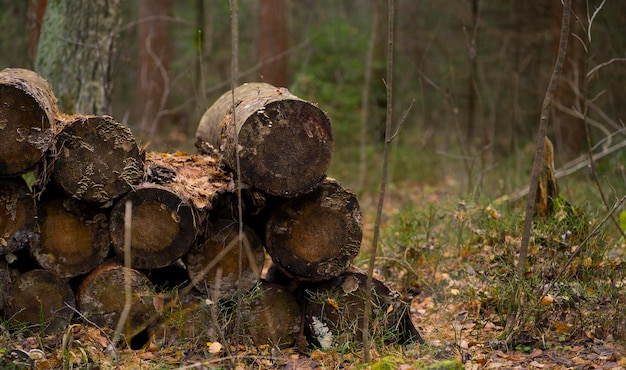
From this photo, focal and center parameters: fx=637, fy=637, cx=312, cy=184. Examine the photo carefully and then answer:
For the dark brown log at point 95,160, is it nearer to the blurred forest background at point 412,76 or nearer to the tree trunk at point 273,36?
the blurred forest background at point 412,76

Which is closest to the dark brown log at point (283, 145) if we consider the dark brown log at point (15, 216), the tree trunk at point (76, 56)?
the dark brown log at point (15, 216)

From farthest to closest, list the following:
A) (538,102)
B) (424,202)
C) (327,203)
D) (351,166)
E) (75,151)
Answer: (538,102) < (351,166) < (424,202) < (327,203) < (75,151)

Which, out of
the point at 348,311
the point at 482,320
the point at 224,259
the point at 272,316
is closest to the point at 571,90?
the point at 482,320

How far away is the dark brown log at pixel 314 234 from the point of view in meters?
4.30

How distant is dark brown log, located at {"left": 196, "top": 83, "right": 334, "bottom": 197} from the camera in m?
4.02

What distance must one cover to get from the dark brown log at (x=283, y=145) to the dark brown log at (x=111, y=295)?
100cm

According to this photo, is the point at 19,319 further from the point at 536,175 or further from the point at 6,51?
the point at 6,51

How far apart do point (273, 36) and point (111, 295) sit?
931 centimetres

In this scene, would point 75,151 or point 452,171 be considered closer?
point 75,151

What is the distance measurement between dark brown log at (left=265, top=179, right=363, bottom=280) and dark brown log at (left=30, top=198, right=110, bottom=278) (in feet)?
3.67

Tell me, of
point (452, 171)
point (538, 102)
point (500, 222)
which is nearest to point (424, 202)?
point (500, 222)

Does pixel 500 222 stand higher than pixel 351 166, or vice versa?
pixel 500 222

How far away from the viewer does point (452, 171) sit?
1167 cm

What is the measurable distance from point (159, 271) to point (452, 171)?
317 inches
